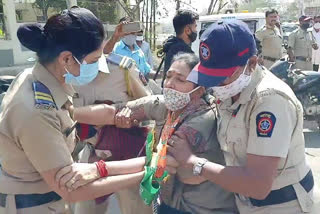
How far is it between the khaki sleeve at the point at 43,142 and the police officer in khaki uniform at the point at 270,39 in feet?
18.7

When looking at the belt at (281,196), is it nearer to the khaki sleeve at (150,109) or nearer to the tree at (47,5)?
the khaki sleeve at (150,109)

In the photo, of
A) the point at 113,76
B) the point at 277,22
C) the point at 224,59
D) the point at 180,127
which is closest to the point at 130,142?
the point at 113,76

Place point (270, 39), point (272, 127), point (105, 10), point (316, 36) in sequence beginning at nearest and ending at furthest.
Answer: point (272, 127), point (270, 39), point (316, 36), point (105, 10)

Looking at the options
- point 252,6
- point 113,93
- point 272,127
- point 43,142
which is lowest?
point 252,6

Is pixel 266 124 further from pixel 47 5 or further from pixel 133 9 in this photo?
pixel 47 5

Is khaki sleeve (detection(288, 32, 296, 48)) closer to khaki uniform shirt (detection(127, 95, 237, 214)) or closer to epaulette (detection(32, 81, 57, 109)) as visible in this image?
khaki uniform shirt (detection(127, 95, 237, 214))

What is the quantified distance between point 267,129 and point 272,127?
0.02 meters

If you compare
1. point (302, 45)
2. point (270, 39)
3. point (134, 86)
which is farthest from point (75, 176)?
point (302, 45)

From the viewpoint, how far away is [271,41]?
6.84 metres

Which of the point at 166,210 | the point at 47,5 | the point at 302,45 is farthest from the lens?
the point at 47,5

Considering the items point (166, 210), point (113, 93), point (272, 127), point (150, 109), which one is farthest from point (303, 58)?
point (272, 127)

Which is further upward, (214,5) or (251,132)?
(251,132)

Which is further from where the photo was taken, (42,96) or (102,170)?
(102,170)

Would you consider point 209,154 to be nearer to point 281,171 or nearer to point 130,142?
point 281,171
